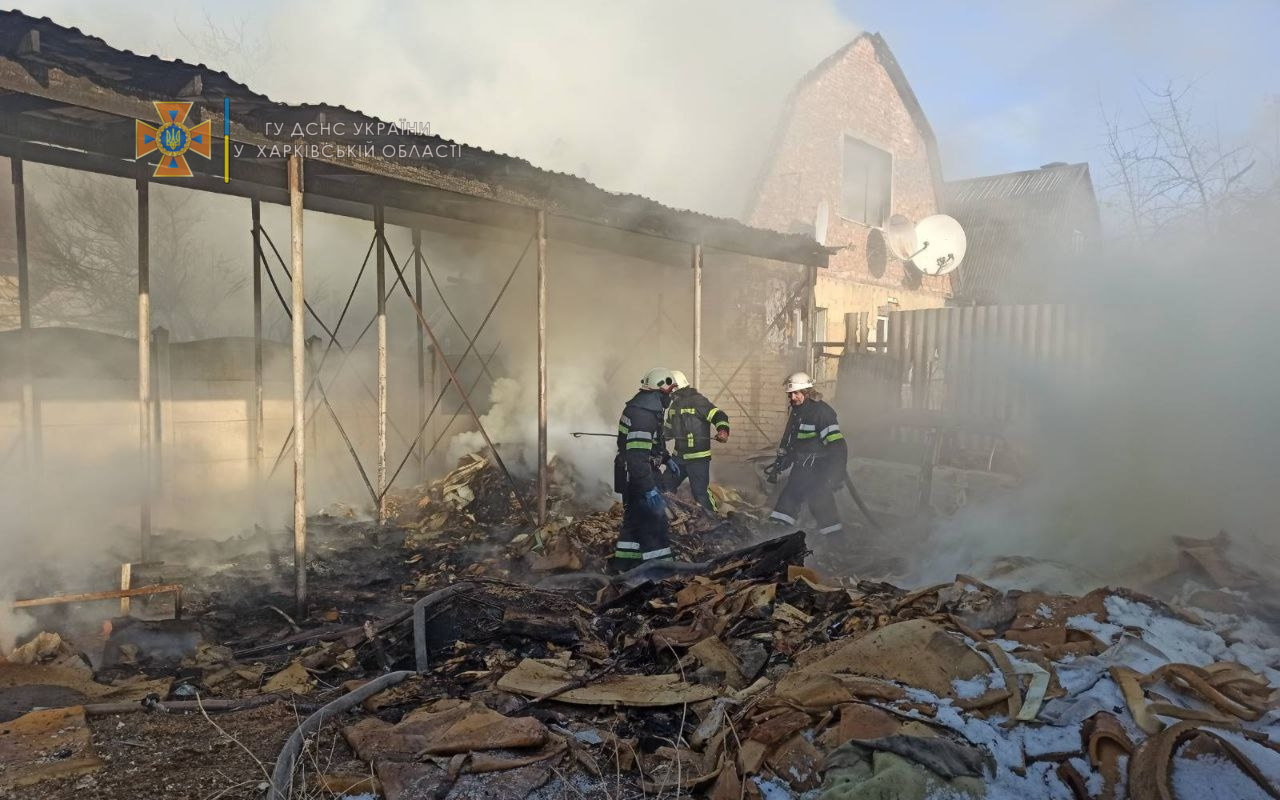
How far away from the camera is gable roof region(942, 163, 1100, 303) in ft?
70.8

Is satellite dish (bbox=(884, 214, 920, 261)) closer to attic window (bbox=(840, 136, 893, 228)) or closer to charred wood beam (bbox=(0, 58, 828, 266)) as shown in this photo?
attic window (bbox=(840, 136, 893, 228))

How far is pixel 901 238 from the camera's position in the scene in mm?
15609

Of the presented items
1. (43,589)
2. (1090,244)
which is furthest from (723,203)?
(1090,244)

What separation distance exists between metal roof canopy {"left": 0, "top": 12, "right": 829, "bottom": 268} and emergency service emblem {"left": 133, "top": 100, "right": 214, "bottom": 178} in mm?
63

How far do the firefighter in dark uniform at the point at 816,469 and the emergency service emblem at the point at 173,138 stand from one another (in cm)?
618

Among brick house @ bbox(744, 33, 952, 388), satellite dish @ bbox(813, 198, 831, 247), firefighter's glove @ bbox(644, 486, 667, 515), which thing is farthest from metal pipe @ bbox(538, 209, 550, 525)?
satellite dish @ bbox(813, 198, 831, 247)

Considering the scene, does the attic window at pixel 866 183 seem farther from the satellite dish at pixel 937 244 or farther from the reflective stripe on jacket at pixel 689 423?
the reflective stripe on jacket at pixel 689 423

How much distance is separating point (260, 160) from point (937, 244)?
13.6 meters

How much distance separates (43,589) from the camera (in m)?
6.30

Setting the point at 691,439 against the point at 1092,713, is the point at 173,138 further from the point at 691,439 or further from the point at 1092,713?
the point at 1092,713

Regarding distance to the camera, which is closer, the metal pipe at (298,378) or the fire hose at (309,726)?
the fire hose at (309,726)

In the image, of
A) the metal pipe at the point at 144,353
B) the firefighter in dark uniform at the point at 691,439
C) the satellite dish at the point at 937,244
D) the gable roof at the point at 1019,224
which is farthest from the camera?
the gable roof at the point at 1019,224

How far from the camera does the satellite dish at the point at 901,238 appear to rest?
15.6m

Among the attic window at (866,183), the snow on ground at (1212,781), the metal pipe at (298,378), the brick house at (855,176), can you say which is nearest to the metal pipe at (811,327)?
the brick house at (855,176)
